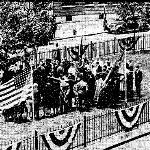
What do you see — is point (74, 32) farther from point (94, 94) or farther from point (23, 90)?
point (23, 90)

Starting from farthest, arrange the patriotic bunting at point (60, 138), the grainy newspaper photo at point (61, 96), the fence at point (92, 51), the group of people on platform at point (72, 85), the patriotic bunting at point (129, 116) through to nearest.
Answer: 1. the fence at point (92, 51)
2. the group of people on platform at point (72, 85)
3. the patriotic bunting at point (129, 116)
4. the grainy newspaper photo at point (61, 96)
5. the patriotic bunting at point (60, 138)

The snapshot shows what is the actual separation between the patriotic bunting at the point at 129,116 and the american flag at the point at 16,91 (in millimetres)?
3443

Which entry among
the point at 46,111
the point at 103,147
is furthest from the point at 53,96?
the point at 103,147

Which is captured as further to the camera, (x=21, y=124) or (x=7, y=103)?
(x=21, y=124)

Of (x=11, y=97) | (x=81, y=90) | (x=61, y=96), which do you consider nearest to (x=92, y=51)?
(x=61, y=96)

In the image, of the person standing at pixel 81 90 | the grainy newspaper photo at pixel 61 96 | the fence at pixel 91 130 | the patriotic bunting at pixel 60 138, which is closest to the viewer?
the patriotic bunting at pixel 60 138

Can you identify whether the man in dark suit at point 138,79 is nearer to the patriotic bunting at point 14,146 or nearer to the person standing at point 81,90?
the person standing at point 81,90

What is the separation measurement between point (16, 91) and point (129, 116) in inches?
169

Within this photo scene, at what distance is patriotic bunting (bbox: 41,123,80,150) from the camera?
14.1 m

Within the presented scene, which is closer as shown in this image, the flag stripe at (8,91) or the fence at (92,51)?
the flag stripe at (8,91)

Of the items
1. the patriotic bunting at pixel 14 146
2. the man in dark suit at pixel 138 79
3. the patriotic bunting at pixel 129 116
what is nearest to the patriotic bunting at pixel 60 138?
the patriotic bunting at pixel 14 146

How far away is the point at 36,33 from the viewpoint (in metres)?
27.1

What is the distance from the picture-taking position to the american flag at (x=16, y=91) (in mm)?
16703

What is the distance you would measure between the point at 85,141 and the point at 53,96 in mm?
4834
